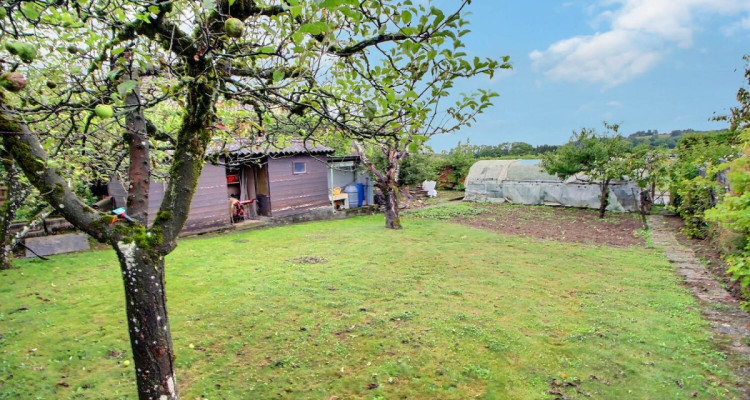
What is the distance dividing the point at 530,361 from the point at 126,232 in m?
3.64

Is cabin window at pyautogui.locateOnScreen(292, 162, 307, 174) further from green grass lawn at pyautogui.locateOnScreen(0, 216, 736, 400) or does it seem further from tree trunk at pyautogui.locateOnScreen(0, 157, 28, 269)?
tree trunk at pyautogui.locateOnScreen(0, 157, 28, 269)

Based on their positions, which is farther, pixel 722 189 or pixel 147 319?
pixel 722 189

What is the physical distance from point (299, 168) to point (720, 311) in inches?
516

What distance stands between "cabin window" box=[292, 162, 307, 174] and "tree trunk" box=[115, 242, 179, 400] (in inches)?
501

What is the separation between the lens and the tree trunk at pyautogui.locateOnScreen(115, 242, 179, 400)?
2338mm

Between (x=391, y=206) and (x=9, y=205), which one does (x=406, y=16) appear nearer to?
(x=9, y=205)

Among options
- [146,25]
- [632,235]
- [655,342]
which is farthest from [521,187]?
[146,25]

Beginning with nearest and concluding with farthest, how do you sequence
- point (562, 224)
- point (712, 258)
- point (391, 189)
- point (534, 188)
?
point (712, 258) → point (391, 189) → point (562, 224) → point (534, 188)

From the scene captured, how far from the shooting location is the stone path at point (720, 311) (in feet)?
11.9

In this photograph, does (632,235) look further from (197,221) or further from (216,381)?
(197,221)

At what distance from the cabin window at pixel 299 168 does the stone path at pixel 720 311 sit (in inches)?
471

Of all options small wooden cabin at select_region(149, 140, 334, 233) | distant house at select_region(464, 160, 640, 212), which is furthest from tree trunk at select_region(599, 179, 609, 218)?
small wooden cabin at select_region(149, 140, 334, 233)

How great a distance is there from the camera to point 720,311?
480cm

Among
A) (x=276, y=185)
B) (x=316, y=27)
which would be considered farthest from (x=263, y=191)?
(x=316, y=27)
